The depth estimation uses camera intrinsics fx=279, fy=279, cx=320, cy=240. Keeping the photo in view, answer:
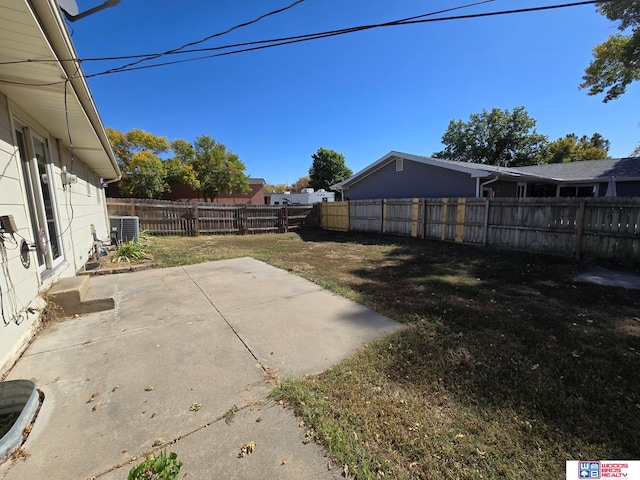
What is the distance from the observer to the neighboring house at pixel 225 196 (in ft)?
99.3

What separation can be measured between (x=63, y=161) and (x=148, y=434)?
6082mm

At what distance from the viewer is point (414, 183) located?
1356 centimetres

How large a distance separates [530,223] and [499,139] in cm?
2403

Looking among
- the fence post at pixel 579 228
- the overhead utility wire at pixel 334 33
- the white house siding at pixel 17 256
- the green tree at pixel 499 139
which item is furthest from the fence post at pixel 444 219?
the green tree at pixel 499 139

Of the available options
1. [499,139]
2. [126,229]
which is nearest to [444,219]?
[126,229]

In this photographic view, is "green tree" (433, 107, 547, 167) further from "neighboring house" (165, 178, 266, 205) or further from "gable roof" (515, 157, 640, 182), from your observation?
"neighboring house" (165, 178, 266, 205)

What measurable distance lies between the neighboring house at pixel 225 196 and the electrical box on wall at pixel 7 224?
938 inches

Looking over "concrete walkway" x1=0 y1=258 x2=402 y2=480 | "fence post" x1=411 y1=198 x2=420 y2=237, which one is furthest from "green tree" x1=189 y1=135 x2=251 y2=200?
"concrete walkway" x1=0 y1=258 x2=402 y2=480

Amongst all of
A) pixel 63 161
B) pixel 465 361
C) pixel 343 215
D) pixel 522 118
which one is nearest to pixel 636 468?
pixel 465 361

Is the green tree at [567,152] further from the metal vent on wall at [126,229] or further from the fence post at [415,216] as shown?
the metal vent on wall at [126,229]

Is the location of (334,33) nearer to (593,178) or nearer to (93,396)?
(93,396)

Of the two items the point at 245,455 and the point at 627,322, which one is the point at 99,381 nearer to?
the point at 245,455

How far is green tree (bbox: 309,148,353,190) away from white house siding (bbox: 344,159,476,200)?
21310 mm

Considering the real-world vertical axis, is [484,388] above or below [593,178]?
below
